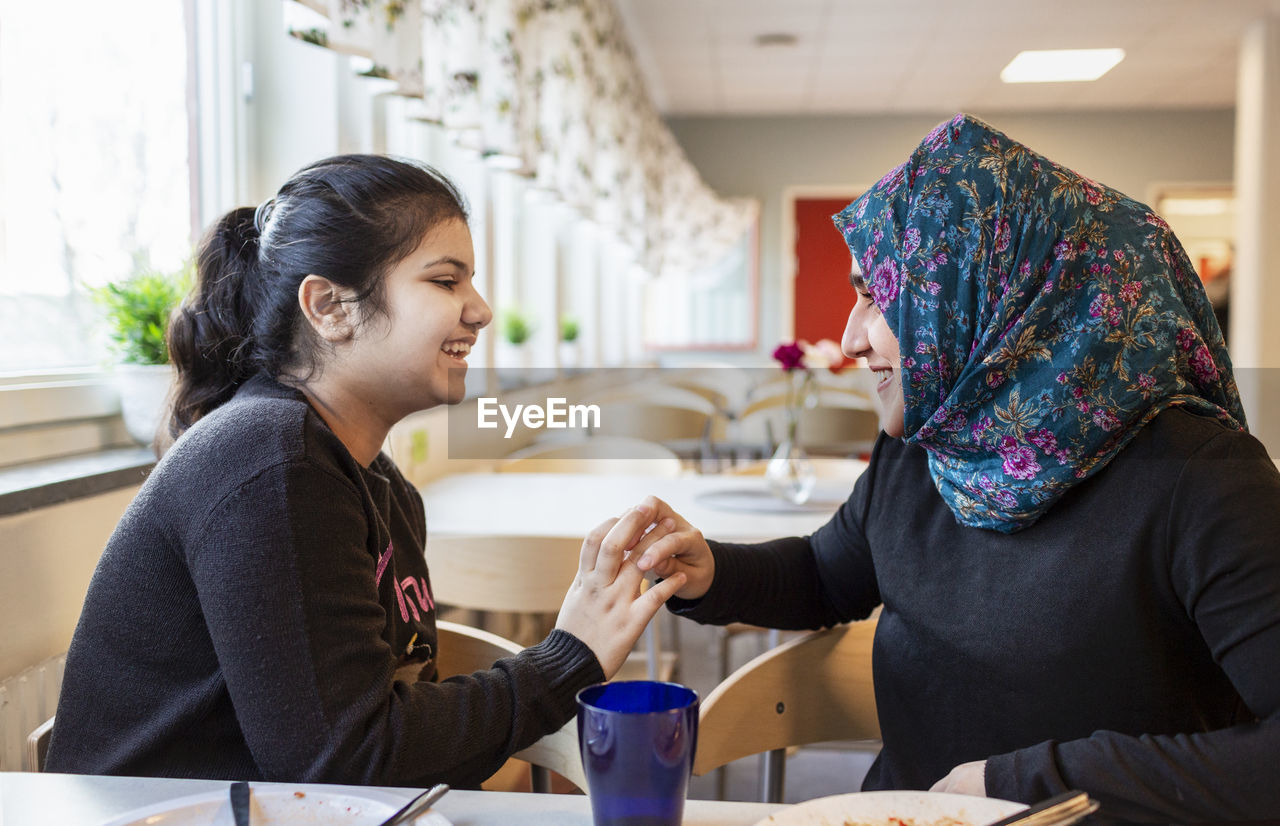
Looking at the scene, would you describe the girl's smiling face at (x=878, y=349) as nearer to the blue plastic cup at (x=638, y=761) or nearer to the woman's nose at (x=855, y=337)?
the woman's nose at (x=855, y=337)

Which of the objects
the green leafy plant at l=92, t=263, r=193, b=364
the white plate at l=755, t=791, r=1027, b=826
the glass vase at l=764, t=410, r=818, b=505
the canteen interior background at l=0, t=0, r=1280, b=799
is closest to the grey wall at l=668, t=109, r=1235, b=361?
the canteen interior background at l=0, t=0, r=1280, b=799

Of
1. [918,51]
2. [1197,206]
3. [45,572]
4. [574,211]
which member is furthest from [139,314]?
[1197,206]

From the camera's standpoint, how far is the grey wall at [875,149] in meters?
7.98

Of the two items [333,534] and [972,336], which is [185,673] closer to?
[333,534]

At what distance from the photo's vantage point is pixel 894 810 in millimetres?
688

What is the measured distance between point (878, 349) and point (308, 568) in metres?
0.60

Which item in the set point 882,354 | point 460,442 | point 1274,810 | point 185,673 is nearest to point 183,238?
point 460,442

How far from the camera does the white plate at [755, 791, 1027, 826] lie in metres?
0.67

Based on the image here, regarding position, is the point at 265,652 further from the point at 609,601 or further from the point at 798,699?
the point at 798,699

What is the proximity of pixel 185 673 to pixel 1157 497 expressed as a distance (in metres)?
0.84

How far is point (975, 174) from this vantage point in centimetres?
97

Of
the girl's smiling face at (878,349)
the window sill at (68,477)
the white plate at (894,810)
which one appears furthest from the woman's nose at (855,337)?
the window sill at (68,477)

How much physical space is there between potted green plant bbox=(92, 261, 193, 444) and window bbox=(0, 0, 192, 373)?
139 millimetres

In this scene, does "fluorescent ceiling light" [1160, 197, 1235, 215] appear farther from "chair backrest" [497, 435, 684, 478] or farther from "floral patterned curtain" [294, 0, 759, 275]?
"chair backrest" [497, 435, 684, 478]
